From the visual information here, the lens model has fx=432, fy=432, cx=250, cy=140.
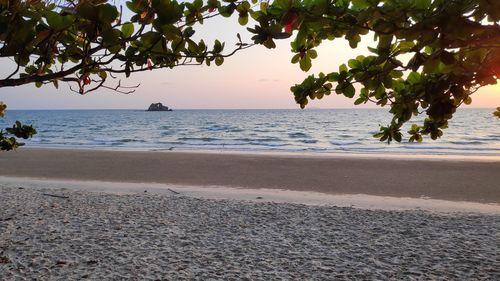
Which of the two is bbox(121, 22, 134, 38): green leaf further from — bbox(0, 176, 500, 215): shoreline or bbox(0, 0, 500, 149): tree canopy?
bbox(0, 176, 500, 215): shoreline

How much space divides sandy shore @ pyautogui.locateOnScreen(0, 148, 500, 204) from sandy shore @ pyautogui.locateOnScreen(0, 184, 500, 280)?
3009 millimetres

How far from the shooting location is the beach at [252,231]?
12.2ft

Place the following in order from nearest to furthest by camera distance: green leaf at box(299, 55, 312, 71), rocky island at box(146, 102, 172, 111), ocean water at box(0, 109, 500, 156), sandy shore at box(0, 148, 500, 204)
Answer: green leaf at box(299, 55, 312, 71) → sandy shore at box(0, 148, 500, 204) → ocean water at box(0, 109, 500, 156) → rocky island at box(146, 102, 172, 111)

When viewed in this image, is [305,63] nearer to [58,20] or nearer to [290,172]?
[58,20]

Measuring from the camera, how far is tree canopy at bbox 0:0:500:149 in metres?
1.19

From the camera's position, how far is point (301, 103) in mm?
2021

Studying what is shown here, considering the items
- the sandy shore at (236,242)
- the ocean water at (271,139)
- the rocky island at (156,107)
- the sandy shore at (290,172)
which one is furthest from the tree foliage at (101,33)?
the rocky island at (156,107)

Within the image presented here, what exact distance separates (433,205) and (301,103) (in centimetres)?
646

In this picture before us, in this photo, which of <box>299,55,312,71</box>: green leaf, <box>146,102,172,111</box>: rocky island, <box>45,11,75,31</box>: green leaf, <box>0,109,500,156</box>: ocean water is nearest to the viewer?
<box>45,11,75,31</box>: green leaf

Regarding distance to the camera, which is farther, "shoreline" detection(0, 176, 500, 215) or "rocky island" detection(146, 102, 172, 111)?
"rocky island" detection(146, 102, 172, 111)

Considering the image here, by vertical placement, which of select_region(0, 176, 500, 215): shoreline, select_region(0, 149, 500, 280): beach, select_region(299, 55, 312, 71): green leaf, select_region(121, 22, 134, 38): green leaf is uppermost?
select_region(121, 22, 134, 38): green leaf

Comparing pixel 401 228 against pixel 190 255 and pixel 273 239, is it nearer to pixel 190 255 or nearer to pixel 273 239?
pixel 273 239

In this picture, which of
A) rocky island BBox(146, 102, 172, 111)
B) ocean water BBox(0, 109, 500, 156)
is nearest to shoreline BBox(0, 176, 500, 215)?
ocean water BBox(0, 109, 500, 156)

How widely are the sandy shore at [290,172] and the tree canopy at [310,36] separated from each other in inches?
288
